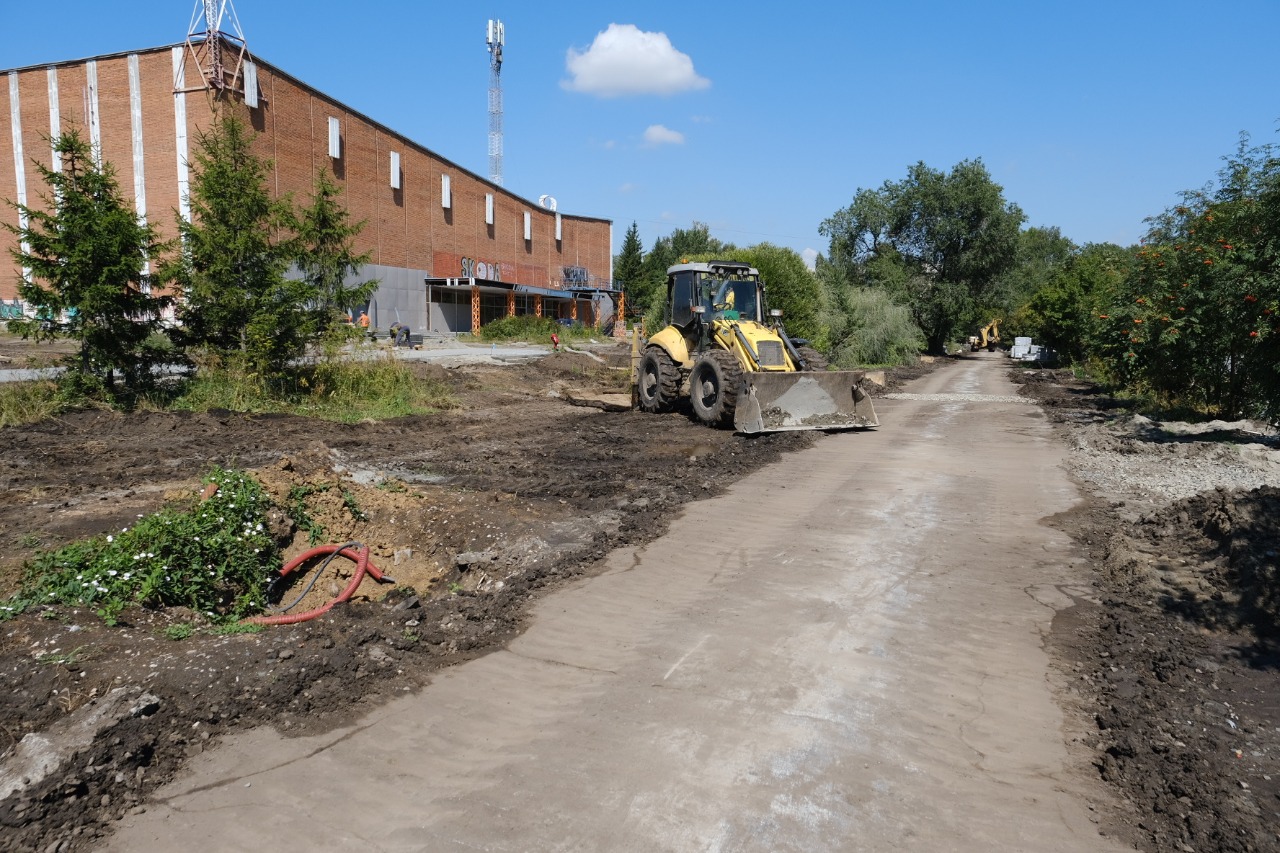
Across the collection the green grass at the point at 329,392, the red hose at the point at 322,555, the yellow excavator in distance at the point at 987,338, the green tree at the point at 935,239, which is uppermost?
the green tree at the point at 935,239

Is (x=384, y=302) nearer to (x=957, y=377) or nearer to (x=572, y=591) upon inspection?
(x=957, y=377)

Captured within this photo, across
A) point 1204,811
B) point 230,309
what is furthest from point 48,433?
point 1204,811

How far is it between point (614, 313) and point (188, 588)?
2295 inches

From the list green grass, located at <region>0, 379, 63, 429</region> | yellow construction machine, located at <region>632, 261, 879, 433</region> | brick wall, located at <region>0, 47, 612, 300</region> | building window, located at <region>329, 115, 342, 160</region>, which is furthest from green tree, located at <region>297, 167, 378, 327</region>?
building window, located at <region>329, 115, 342, 160</region>

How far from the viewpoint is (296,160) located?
35.2 meters

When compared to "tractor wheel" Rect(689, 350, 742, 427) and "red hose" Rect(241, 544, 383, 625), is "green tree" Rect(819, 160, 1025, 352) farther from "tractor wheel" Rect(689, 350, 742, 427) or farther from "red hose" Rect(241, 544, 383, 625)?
"red hose" Rect(241, 544, 383, 625)

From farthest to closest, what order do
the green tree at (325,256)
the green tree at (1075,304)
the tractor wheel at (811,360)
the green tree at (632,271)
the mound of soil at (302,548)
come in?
the green tree at (632,271) → the green tree at (1075,304) → the green tree at (325,256) → the tractor wheel at (811,360) → the mound of soil at (302,548)

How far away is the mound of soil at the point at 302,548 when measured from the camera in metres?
3.74

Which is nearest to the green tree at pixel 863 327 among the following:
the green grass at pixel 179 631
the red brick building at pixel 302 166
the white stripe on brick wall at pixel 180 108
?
the red brick building at pixel 302 166

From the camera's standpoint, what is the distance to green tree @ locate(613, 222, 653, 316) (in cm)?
7188

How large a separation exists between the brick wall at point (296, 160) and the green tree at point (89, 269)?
10.1m

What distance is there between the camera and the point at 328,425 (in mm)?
13406

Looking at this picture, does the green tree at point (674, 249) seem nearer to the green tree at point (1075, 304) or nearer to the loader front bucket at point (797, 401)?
the green tree at point (1075, 304)

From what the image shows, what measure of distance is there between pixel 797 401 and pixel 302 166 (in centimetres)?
2963
